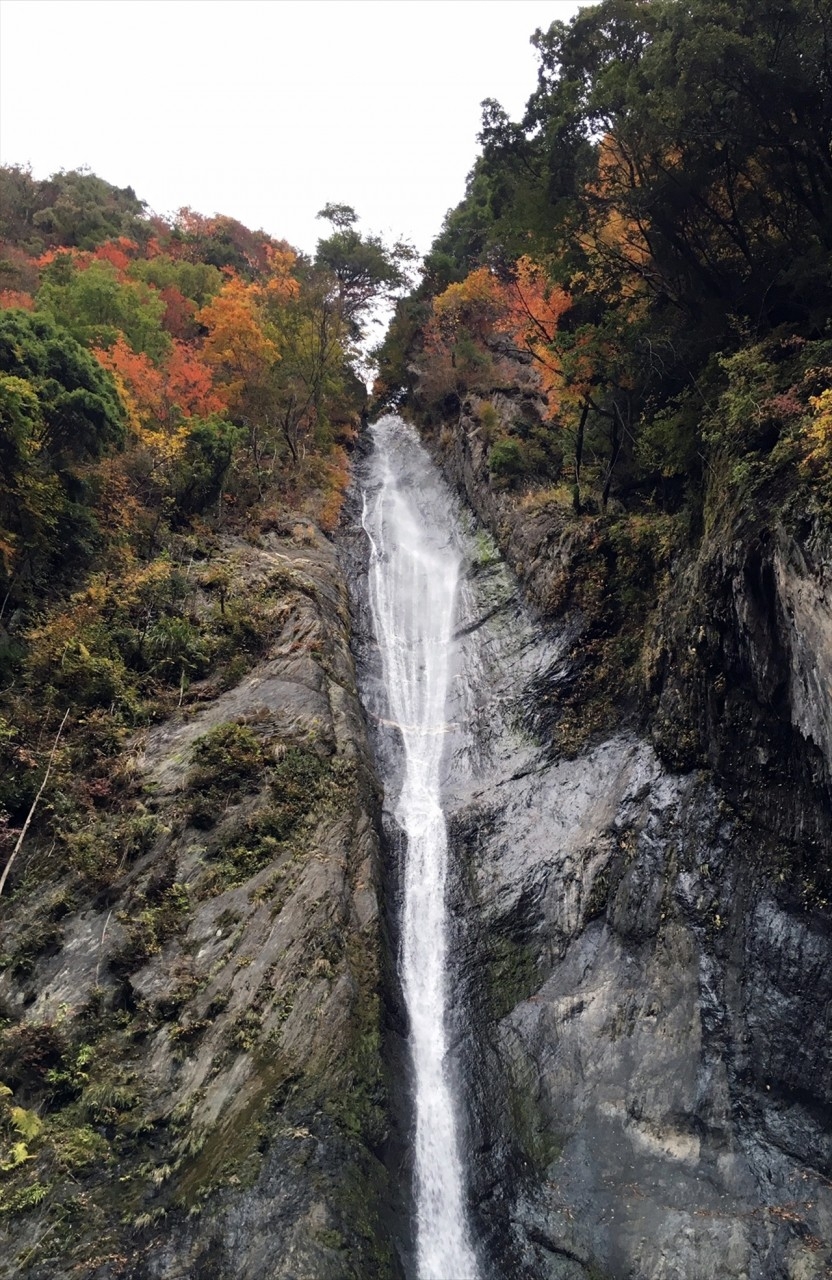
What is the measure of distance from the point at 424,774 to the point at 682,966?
326 inches

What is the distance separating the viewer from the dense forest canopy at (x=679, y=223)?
1284cm

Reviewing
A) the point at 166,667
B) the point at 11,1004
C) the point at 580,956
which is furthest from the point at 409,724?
the point at 11,1004

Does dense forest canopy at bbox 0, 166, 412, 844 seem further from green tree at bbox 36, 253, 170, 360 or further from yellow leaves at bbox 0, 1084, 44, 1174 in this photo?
yellow leaves at bbox 0, 1084, 44, 1174

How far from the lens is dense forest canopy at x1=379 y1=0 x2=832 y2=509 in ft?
42.1

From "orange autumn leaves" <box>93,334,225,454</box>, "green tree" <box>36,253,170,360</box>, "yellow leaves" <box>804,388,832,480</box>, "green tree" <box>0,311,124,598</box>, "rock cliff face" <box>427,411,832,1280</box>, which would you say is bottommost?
"rock cliff face" <box>427,411,832,1280</box>

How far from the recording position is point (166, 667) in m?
17.7

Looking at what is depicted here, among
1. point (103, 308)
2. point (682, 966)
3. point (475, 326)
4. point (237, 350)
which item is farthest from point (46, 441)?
point (475, 326)

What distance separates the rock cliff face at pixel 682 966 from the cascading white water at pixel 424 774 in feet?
1.97

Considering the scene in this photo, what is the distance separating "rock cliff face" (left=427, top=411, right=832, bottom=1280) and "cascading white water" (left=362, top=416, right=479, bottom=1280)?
600 millimetres

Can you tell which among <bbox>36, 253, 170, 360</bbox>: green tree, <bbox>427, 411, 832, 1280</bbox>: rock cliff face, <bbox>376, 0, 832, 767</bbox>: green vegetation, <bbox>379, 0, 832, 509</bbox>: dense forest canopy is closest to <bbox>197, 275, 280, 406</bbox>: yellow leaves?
<bbox>36, 253, 170, 360</bbox>: green tree

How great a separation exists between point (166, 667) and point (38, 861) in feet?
17.5

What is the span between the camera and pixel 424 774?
19.3 m

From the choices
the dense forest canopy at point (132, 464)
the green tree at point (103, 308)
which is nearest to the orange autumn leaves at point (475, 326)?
the dense forest canopy at point (132, 464)

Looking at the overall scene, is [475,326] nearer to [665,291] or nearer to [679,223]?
[665,291]
